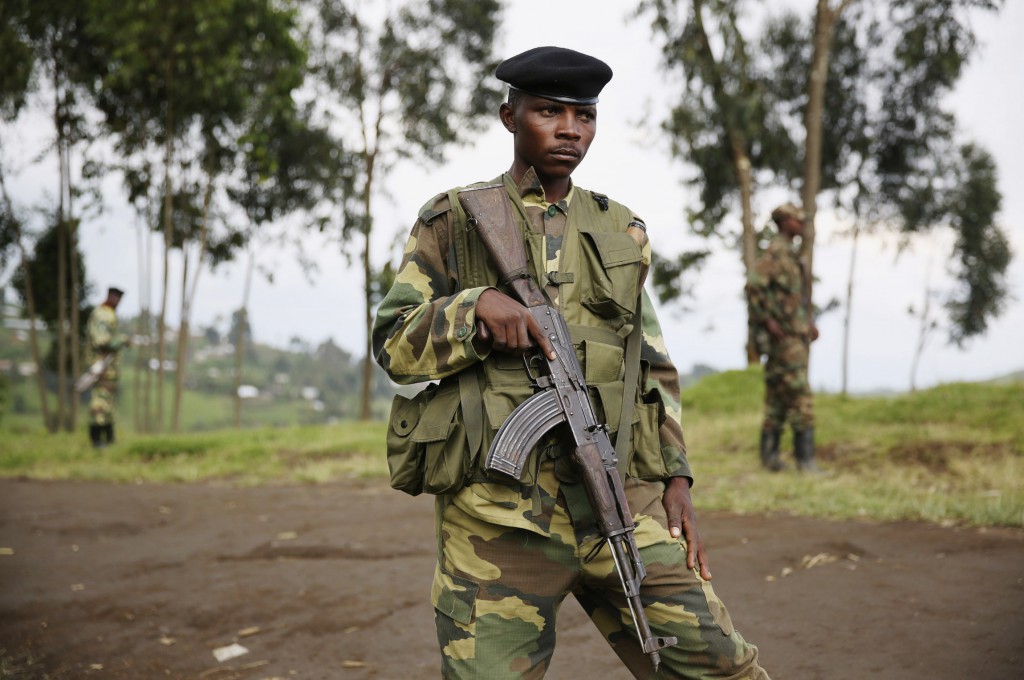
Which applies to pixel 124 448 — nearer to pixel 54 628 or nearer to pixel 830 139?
Result: pixel 54 628

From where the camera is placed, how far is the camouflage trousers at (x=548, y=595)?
2.00 m

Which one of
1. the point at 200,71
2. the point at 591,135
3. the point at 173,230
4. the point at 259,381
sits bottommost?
the point at 259,381

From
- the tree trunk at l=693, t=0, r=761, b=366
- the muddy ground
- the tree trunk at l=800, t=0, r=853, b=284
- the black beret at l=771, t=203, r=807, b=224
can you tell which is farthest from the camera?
the tree trunk at l=693, t=0, r=761, b=366

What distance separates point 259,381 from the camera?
52406mm

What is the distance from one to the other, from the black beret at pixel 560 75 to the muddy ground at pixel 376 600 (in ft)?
7.81

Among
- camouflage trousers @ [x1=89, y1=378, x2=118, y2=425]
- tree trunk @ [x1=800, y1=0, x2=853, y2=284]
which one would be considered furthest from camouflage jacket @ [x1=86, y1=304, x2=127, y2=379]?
tree trunk @ [x1=800, y1=0, x2=853, y2=284]

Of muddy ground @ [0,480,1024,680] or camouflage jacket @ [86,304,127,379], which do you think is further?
camouflage jacket @ [86,304,127,379]

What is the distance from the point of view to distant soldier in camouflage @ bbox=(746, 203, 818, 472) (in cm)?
749

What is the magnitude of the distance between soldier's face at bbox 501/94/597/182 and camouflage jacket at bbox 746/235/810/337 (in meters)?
5.65

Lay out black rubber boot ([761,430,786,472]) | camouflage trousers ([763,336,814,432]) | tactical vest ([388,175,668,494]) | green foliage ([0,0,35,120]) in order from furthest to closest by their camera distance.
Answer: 1. green foliage ([0,0,35,120])
2. black rubber boot ([761,430,786,472])
3. camouflage trousers ([763,336,814,432])
4. tactical vest ([388,175,668,494])

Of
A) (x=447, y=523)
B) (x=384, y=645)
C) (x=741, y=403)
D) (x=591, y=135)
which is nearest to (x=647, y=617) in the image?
(x=447, y=523)

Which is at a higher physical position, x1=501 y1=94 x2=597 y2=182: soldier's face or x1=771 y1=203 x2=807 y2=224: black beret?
x1=771 y1=203 x2=807 y2=224: black beret

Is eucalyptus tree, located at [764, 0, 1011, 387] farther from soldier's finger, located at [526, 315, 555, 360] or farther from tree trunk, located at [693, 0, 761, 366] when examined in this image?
soldier's finger, located at [526, 315, 555, 360]

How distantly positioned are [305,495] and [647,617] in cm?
680
